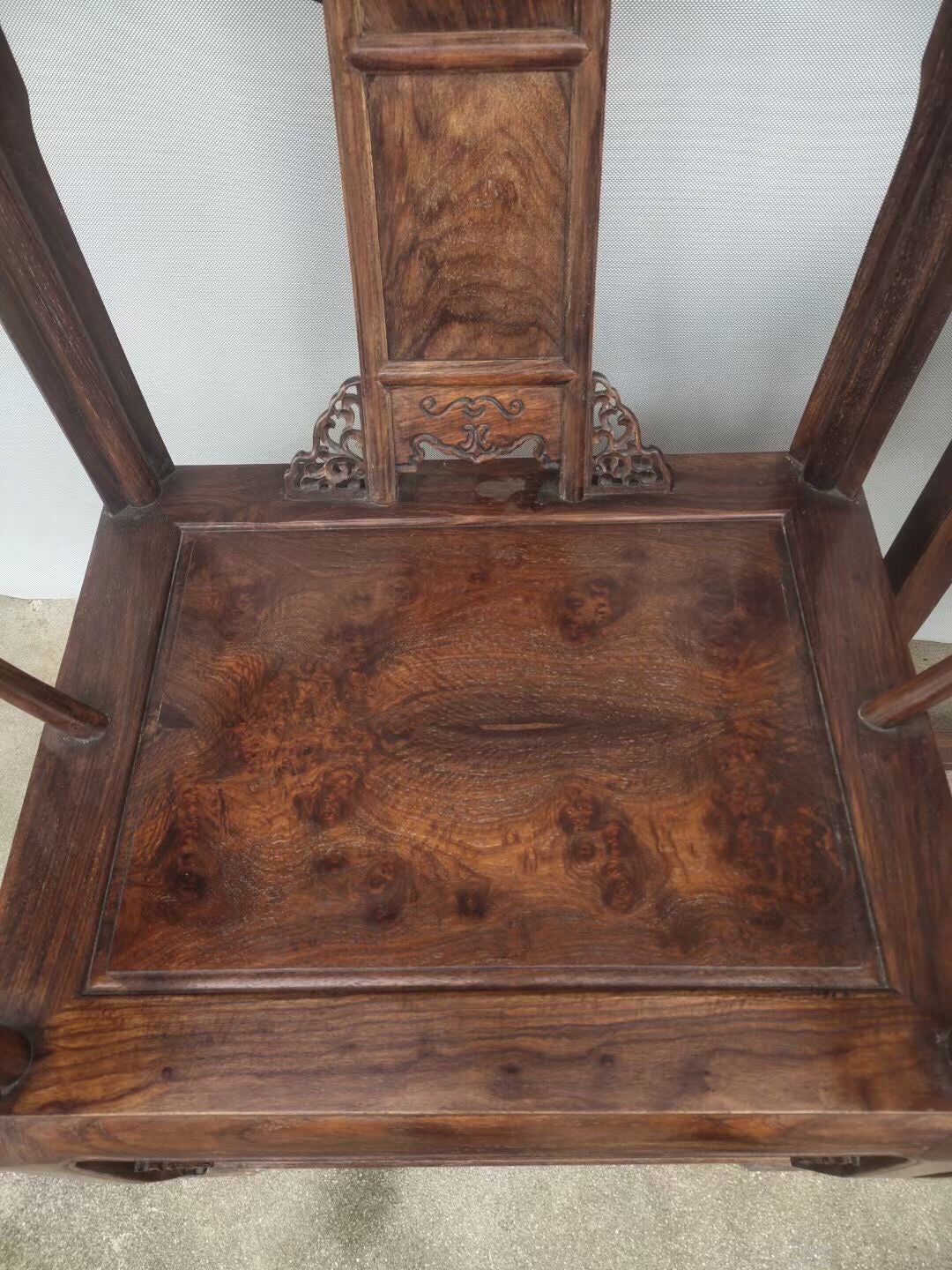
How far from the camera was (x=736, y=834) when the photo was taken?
3.06 feet

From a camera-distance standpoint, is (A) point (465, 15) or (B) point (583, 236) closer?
(A) point (465, 15)

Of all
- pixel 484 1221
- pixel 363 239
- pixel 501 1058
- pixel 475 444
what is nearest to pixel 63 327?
pixel 363 239

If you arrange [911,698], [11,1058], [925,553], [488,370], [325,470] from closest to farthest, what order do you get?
[11,1058]
[911,698]
[488,370]
[325,470]
[925,553]

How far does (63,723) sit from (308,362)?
62 cm

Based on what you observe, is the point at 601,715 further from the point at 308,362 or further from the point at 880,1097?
the point at 308,362

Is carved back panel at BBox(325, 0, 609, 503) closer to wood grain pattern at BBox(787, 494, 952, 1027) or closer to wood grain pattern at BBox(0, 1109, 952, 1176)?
wood grain pattern at BBox(787, 494, 952, 1027)

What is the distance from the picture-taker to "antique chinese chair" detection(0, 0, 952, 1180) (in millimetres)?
831

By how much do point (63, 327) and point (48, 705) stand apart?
315 millimetres

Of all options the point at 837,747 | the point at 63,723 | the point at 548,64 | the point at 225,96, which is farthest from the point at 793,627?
the point at 225,96

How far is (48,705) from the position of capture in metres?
0.93

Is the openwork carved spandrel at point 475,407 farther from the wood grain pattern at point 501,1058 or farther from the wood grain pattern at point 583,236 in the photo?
the wood grain pattern at point 501,1058

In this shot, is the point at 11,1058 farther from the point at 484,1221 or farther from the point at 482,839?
the point at 484,1221

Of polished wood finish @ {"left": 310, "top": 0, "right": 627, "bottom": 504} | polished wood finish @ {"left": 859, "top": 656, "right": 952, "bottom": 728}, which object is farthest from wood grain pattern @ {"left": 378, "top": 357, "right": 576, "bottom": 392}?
polished wood finish @ {"left": 859, "top": 656, "right": 952, "bottom": 728}

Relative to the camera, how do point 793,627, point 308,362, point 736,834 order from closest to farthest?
point 736,834
point 793,627
point 308,362
